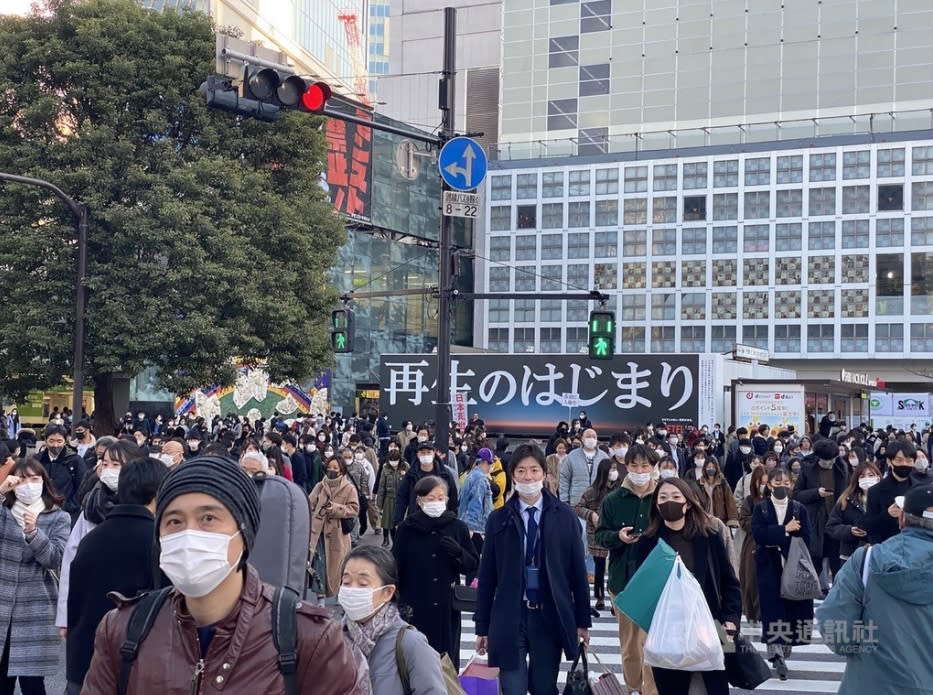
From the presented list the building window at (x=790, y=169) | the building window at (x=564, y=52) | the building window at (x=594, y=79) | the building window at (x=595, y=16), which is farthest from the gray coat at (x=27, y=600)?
the building window at (x=595, y=16)

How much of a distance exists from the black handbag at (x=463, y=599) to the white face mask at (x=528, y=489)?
103cm

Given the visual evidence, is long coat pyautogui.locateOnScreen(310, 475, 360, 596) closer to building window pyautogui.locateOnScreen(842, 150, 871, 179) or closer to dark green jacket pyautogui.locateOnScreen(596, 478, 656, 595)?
dark green jacket pyautogui.locateOnScreen(596, 478, 656, 595)

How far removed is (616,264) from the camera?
215 ft

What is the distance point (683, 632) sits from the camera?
548 centimetres

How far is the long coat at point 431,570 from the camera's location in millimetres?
6941

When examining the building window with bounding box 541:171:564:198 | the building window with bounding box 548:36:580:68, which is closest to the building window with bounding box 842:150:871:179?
the building window with bounding box 541:171:564:198

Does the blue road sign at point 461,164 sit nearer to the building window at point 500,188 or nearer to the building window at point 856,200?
the building window at point 856,200

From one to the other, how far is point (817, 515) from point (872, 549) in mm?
7833

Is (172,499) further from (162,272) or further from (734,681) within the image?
(162,272)

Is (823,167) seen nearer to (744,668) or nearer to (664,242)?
(664,242)

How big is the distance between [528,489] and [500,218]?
2473 inches

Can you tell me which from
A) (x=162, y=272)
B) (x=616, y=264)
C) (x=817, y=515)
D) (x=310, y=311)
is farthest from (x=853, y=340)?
(x=817, y=515)

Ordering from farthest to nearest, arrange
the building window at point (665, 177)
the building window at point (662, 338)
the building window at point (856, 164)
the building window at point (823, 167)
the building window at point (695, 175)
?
the building window at point (662, 338) → the building window at point (665, 177) → the building window at point (695, 175) → the building window at point (823, 167) → the building window at point (856, 164)

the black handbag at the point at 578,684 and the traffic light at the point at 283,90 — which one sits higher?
the traffic light at the point at 283,90
